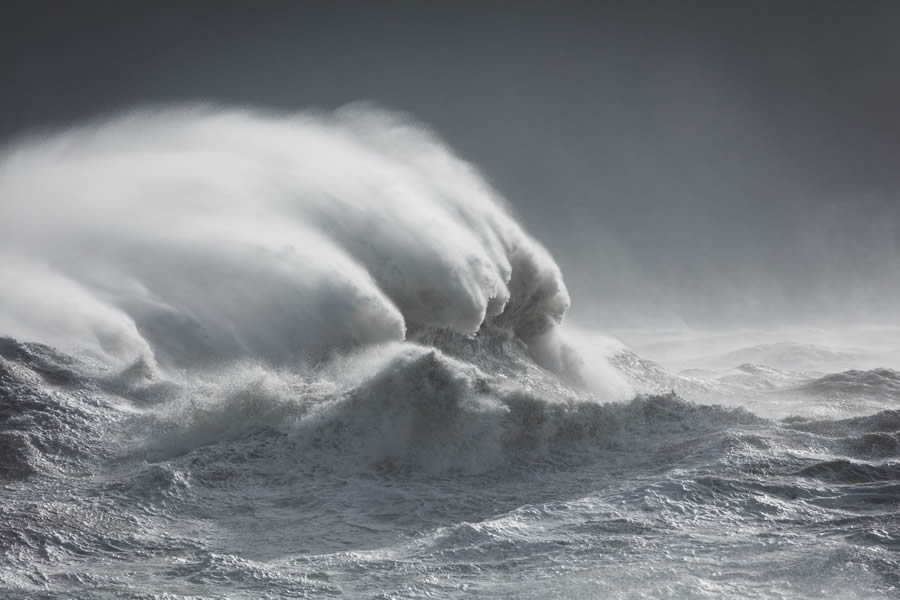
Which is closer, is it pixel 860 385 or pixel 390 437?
pixel 390 437

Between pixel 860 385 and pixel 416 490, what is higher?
pixel 860 385

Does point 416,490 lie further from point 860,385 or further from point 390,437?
point 860,385

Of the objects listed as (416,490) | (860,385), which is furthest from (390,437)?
(860,385)

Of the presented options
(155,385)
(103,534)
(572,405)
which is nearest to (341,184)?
(155,385)

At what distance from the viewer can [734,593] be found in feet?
29.6

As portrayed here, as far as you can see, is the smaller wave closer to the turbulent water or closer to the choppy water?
the turbulent water

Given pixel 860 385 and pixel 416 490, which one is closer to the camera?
pixel 416 490

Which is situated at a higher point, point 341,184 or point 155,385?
point 341,184

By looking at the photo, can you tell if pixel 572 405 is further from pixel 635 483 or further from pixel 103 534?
pixel 103 534

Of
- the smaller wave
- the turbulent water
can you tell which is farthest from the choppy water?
the smaller wave

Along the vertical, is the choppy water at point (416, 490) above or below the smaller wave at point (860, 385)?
below

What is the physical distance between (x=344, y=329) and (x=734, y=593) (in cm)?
1244

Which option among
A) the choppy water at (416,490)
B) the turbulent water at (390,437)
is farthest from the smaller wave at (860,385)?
the choppy water at (416,490)

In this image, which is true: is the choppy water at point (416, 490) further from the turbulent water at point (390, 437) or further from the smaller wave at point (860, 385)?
the smaller wave at point (860, 385)
